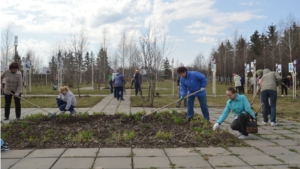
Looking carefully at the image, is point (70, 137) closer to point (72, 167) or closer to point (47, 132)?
point (47, 132)

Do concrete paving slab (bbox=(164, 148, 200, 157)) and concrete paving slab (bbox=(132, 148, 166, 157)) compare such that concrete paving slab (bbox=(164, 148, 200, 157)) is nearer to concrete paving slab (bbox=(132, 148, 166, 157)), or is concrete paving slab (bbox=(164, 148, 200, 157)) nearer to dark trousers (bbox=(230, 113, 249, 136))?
concrete paving slab (bbox=(132, 148, 166, 157))

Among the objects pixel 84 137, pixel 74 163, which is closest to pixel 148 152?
pixel 74 163

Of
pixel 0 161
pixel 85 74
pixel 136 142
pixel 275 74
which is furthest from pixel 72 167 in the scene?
pixel 85 74

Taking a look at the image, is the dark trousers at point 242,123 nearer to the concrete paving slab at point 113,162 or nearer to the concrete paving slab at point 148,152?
the concrete paving slab at point 148,152

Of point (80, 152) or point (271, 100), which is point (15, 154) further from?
point (271, 100)

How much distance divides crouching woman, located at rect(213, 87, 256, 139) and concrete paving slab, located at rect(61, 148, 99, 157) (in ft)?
9.01

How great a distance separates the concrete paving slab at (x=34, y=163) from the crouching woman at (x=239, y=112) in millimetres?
3522

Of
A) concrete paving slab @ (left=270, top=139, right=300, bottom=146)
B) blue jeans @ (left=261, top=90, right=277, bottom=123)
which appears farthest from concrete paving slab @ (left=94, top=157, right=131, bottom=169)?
blue jeans @ (left=261, top=90, right=277, bottom=123)

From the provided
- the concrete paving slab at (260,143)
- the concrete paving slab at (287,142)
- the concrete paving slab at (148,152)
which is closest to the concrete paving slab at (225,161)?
the concrete paving slab at (148,152)

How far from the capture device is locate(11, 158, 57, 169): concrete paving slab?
415 centimetres

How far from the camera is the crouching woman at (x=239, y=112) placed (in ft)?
20.0

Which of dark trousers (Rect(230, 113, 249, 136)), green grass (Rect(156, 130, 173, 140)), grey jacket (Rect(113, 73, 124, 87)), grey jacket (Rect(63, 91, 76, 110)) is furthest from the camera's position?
grey jacket (Rect(113, 73, 124, 87))

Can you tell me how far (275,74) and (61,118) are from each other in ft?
20.4

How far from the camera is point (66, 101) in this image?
9094 mm
